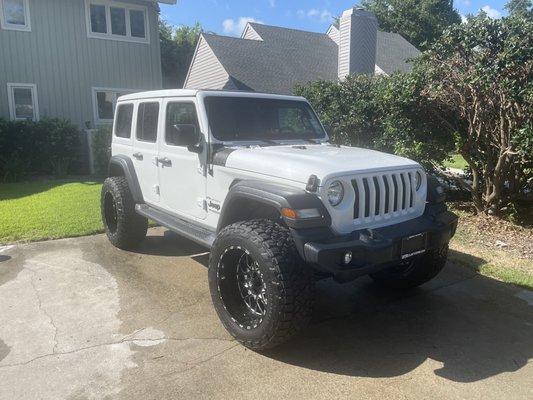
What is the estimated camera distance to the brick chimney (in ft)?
48.0

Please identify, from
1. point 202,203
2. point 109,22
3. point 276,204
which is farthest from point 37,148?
point 276,204

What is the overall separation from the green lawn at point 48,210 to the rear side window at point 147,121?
6.92ft

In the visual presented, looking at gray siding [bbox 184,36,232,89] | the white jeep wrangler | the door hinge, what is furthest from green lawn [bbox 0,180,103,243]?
gray siding [bbox 184,36,232,89]

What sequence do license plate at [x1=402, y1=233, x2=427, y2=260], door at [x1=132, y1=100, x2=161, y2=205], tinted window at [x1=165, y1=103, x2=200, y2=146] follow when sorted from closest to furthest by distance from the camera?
1. license plate at [x1=402, y1=233, x2=427, y2=260]
2. tinted window at [x1=165, y1=103, x2=200, y2=146]
3. door at [x1=132, y1=100, x2=161, y2=205]

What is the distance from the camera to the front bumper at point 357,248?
9.77 ft

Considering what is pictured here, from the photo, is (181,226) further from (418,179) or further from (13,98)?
(13,98)

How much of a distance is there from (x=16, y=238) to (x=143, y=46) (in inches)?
387

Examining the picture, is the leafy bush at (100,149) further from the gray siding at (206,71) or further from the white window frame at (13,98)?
the gray siding at (206,71)

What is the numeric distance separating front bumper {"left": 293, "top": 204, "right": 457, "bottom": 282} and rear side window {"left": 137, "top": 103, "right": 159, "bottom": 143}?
2.65 meters

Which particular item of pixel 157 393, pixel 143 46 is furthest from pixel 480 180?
pixel 143 46

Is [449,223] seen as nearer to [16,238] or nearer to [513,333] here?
[513,333]

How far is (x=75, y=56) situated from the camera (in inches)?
523

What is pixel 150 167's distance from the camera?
5.10 m

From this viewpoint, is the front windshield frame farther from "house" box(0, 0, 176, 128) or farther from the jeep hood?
"house" box(0, 0, 176, 128)
